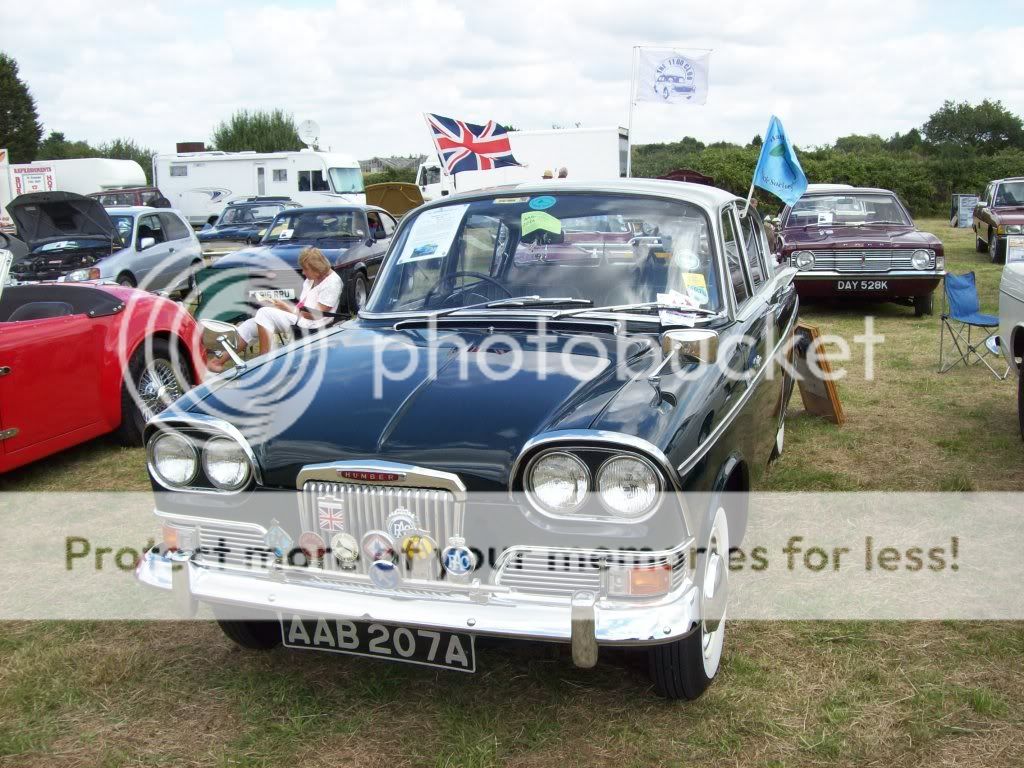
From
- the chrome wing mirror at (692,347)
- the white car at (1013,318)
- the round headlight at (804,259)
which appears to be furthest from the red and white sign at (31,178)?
the chrome wing mirror at (692,347)

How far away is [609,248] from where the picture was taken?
4.17 m

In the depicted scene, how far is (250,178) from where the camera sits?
2828 centimetres

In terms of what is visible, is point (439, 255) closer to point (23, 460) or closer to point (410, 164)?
point (23, 460)

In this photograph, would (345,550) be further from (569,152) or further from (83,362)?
(569,152)

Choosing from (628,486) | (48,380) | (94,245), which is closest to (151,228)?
(94,245)

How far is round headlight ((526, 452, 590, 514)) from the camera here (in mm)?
2791

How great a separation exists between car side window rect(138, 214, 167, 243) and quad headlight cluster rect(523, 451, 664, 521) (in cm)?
1188

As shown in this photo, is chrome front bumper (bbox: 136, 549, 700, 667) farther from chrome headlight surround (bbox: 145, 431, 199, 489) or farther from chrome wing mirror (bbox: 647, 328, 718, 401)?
chrome wing mirror (bbox: 647, 328, 718, 401)

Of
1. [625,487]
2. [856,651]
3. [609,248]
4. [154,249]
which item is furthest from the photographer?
[154,249]

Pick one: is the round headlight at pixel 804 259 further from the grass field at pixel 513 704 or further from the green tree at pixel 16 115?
the green tree at pixel 16 115

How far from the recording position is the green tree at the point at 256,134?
59.3 metres

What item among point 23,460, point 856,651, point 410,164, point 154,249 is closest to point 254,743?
point 856,651

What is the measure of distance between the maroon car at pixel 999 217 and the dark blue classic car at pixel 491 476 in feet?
50.5

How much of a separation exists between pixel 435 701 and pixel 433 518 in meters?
0.84
